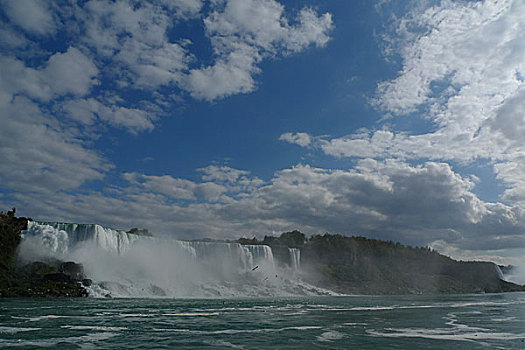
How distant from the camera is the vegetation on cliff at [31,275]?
45150mm

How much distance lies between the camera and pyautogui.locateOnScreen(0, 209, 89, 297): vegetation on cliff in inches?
1778

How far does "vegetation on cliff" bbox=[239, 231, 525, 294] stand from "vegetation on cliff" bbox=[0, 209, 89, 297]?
52.5 metres

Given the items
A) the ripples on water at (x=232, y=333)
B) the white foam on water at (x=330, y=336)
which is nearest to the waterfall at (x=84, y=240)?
the ripples on water at (x=232, y=333)

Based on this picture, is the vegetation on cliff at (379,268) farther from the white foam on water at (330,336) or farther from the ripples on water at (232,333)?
the white foam on water at (330,336)

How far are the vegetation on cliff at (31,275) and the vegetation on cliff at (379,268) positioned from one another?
52.5 meters

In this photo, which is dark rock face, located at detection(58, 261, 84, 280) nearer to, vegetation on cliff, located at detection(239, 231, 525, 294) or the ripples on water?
the ripples on water

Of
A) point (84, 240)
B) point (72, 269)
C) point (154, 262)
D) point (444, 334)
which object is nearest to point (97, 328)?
point (444, 334)

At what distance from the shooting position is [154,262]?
199 feet

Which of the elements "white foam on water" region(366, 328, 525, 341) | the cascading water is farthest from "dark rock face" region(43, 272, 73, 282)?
"white foam on water" region(366, 328, 525, 341)

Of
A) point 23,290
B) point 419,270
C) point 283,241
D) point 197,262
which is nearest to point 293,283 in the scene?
point 197,262

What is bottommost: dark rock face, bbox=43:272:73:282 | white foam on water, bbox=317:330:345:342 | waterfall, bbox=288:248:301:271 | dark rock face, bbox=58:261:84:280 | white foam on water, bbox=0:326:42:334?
white foam on water, bbox=0:326:42:334

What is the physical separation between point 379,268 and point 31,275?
107 m

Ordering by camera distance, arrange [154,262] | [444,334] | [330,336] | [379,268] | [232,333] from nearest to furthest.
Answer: [330,336]
[232,333]
[444,334]
[154,262]
[379,268]

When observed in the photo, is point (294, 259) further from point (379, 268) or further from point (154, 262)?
point (379, 268)
